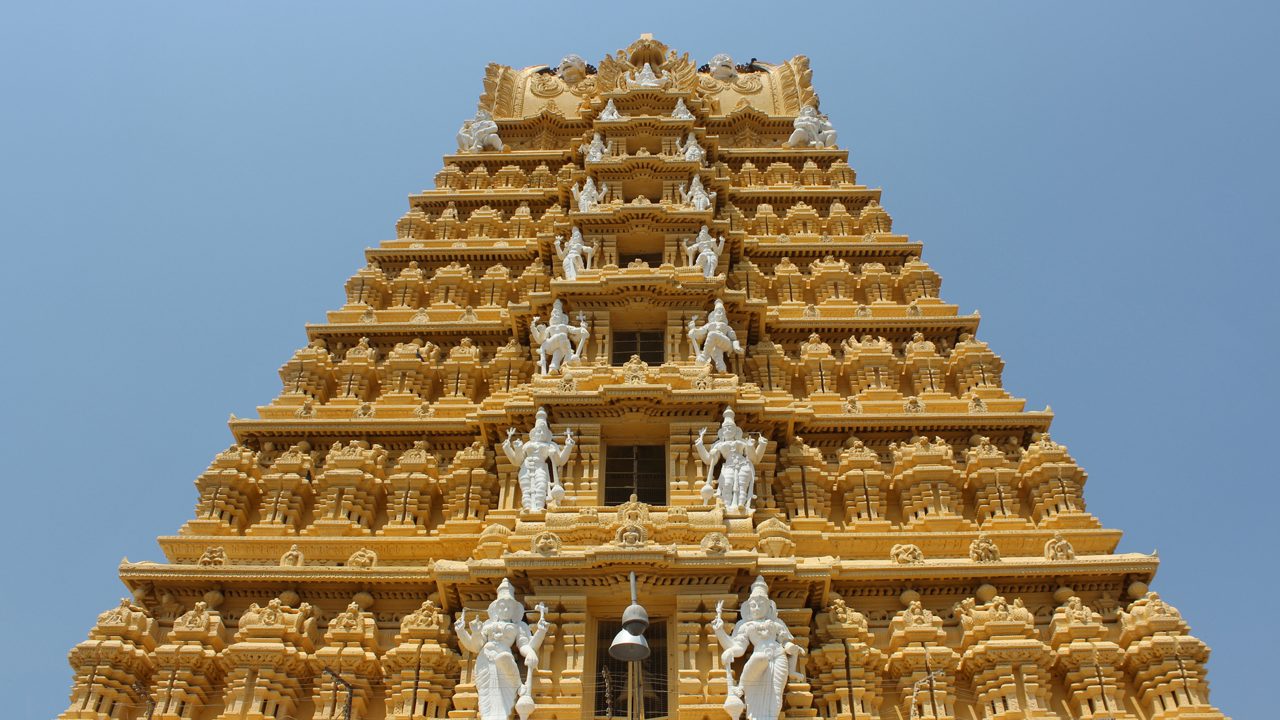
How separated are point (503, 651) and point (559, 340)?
822 cm

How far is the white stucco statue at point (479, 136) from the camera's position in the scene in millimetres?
35688

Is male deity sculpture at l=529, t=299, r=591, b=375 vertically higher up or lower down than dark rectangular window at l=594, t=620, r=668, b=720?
higher up

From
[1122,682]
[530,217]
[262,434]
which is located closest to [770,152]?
[530,217]

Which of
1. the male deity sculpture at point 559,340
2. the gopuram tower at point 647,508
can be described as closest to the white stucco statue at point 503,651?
the gopuram tower at point 647,508

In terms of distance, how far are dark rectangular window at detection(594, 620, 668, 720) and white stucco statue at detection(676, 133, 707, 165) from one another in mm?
15075

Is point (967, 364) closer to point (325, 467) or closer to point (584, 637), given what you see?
point (584, 637)

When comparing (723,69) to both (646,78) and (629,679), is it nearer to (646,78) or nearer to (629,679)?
(646,78)

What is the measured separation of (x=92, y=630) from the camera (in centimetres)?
1775

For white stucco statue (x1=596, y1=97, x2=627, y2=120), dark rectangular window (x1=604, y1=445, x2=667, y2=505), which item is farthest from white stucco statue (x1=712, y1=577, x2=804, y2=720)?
white stucco statue (x1=596, y1=97, x2=627, y2=120)

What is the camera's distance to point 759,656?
1623 centimetres

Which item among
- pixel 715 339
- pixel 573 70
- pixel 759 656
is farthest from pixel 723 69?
pixel 759 656

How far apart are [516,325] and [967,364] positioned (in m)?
9.64

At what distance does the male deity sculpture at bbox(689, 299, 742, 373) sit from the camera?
75.4 feet

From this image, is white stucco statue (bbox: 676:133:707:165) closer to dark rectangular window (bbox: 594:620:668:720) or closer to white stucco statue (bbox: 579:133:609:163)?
white stucco statue (bbox: 579:133:609:163)
